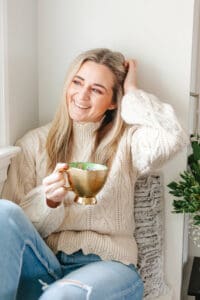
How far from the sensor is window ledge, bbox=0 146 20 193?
1.55 meters

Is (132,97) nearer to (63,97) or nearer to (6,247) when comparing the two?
(63,97)

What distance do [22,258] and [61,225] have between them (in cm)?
26

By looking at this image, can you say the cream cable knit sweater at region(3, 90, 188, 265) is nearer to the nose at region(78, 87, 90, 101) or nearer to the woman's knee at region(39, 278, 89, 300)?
the nose at region(78, 87, 90, 101)

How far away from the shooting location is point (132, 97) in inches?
61.9

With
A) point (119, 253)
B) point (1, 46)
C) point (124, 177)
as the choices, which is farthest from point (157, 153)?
point (1, 46)

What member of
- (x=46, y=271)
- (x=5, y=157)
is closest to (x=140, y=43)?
(x=5, y=157)

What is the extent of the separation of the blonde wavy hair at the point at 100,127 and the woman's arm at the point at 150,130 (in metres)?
0.06

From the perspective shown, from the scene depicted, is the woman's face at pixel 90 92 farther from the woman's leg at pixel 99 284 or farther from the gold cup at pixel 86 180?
the woman's leg at pixel 99 284

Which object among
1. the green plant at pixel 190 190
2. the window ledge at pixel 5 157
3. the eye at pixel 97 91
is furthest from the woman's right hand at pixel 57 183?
the green plant at pixel 190 190

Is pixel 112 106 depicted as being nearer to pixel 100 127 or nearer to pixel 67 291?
pixel 100 127

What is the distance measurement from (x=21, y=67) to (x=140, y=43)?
47cm

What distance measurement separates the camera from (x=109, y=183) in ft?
5.17

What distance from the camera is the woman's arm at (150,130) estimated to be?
1491 mm

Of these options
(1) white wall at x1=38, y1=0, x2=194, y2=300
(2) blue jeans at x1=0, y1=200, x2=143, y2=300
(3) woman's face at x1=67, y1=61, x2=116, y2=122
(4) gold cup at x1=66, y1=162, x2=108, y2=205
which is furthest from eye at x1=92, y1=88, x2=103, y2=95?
(2) blue jeans at x1=0, y1=200, x2=143, y2=300
